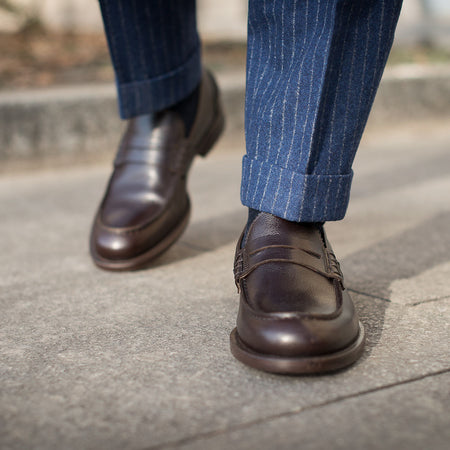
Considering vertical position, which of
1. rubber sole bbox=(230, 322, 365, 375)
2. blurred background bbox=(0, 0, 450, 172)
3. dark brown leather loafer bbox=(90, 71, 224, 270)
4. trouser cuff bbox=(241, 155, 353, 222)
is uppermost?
trouser cuff bbox=(241, 155, 353, 222)

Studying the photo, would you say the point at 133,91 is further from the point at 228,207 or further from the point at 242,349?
the point at 242,349

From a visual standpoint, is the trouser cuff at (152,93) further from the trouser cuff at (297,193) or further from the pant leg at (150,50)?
the trouser cuff at (297,193)

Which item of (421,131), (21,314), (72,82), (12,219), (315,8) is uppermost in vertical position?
(315,8)

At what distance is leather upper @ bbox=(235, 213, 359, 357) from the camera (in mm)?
705

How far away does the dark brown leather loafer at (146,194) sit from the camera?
1.13 m

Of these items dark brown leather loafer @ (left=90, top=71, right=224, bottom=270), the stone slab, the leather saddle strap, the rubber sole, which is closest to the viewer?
the stone slab

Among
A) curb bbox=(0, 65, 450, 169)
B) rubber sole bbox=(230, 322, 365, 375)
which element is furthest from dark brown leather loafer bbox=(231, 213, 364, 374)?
curb bbox=(0, 65, 450, 169)

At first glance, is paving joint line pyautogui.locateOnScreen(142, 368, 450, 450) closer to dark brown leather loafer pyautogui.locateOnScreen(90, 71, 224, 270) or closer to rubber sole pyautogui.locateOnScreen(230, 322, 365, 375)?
rubber sole pyautogui.locateOnScreen(230, 322, 365, 375)

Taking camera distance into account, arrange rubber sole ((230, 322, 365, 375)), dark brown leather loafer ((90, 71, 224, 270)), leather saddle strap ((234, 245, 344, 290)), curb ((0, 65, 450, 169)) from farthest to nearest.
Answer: curb ((0, 65, 450, 169)) → dark brown leather loafer ((90, 71, 224, 270)) → leather saddle strap ((234, 245, 344, 290)) → rubber sole ((230, 322, 365, 375))

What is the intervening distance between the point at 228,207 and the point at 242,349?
3.20 feet

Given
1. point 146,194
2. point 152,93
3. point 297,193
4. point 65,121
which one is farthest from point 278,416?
point 65,121

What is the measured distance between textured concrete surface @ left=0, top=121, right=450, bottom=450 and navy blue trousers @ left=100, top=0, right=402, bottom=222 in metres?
0.21

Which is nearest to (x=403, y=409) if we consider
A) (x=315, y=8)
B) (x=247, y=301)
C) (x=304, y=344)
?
(x=304, y=344)

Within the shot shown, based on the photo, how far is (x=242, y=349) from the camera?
0.73 m
